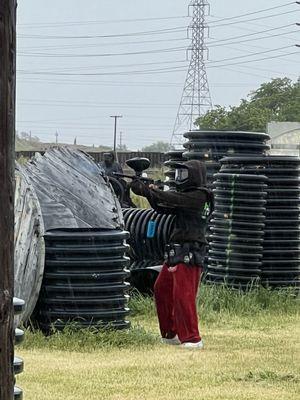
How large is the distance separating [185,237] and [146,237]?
12.7 ft

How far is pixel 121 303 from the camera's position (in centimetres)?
985

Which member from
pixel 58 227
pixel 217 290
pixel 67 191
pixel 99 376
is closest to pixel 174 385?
pixel 99 376

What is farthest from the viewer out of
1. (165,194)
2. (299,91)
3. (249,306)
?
(299,91)

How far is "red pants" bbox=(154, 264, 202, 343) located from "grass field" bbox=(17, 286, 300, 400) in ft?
0.67

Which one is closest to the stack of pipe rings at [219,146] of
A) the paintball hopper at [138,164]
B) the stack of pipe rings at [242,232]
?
the stack of pipe rings at [242,232]

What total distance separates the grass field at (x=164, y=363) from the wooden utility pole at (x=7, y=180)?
3789 mm

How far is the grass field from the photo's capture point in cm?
736

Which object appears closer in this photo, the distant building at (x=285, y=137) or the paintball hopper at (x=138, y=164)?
the paintball hopper at (x=138, y=164)

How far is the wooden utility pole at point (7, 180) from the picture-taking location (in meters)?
3.24

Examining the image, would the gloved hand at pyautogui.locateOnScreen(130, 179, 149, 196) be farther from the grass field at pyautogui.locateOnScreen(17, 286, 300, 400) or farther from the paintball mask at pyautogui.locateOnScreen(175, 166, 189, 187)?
the grass field at pyautogui.locateOnScreen(17, 286, 300, 400)

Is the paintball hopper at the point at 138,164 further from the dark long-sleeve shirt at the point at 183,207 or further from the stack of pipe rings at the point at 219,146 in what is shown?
the stack of pipe rings at the point at 219,146

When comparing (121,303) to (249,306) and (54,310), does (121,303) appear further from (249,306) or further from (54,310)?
(249,306)

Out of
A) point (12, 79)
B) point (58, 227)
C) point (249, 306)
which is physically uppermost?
point (12, 79)

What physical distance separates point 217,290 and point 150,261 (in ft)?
3.74
